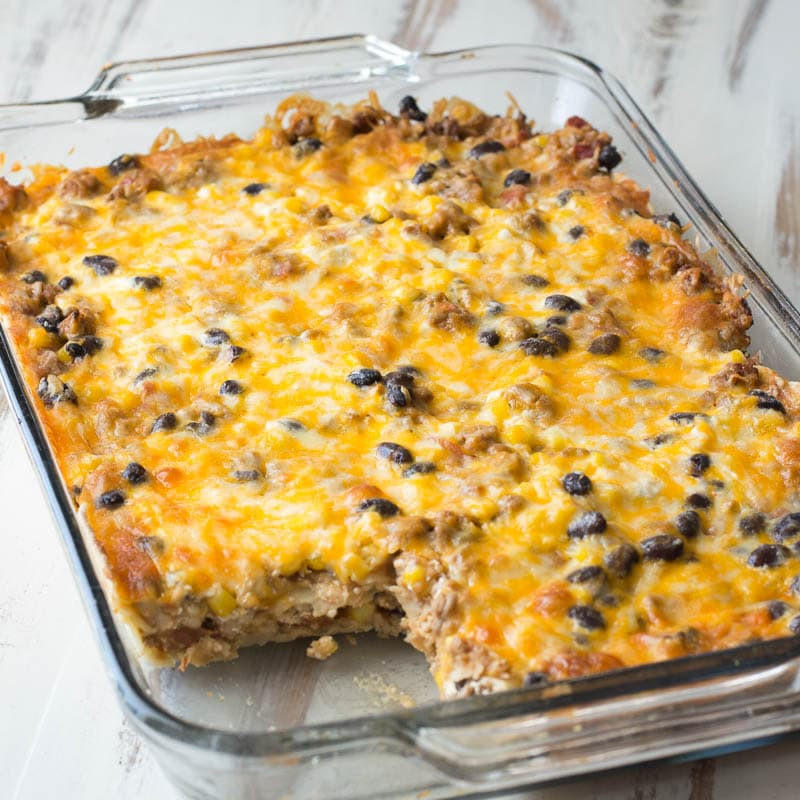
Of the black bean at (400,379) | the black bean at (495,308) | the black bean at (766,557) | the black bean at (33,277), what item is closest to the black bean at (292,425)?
the black bean at (400,379)

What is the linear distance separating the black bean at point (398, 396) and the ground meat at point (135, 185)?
1377mm

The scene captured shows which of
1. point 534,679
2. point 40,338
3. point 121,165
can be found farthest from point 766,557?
point 121,165

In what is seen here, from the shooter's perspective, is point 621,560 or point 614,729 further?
point 621,560

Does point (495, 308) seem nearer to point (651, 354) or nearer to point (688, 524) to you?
point (651, 354)

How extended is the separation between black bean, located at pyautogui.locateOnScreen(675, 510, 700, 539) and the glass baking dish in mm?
512

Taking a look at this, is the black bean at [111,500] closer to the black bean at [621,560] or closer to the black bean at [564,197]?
the black bean at [621,560]

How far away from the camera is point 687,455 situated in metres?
3.60

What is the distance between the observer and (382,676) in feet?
11.7

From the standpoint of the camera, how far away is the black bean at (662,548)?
10.8ft

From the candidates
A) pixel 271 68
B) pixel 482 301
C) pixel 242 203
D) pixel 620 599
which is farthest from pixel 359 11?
pixel 620 599

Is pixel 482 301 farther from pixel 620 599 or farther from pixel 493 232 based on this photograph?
pixel 620 599

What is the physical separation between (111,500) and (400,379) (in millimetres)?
867

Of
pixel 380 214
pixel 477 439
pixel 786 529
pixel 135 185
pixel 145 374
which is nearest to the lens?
pixel 786 529

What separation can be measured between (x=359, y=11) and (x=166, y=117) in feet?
5.46
